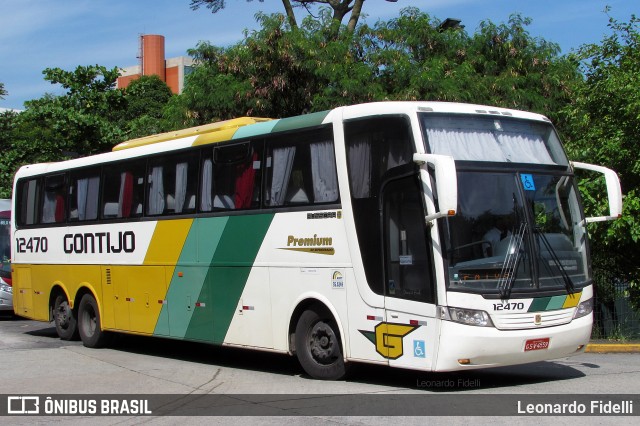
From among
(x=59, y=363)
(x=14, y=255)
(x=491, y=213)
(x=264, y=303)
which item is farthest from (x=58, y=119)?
(x=491, y=213)

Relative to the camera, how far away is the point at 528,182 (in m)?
9.67

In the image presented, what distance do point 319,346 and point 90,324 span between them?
6.59 meters

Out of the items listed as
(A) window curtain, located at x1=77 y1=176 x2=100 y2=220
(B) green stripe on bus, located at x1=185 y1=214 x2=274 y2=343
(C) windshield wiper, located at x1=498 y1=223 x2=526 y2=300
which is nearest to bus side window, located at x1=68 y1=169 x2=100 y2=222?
(A) window curtain, located at x1=77 y1=176 x2=100 y2=220

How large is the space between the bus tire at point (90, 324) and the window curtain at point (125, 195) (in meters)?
2.04

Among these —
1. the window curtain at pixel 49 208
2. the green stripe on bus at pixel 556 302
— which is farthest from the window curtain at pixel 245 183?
the window curtain at pixel 49 208

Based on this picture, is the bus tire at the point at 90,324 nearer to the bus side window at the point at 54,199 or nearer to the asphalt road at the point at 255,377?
the asphalt road at the point at 255,377

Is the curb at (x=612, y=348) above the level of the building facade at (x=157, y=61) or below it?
below

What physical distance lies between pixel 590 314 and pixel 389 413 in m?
3.27

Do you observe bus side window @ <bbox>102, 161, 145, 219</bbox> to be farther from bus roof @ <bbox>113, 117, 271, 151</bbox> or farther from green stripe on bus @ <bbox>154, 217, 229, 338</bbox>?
green stripe on bus @ <bbox>154, 217, 229, 338</bbox>

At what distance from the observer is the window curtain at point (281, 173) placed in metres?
11.1

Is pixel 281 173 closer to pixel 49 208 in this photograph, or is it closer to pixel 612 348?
pixel 612 348

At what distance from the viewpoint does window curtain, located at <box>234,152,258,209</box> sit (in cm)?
1168

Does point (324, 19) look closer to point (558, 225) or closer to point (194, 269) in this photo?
point (194, 269)

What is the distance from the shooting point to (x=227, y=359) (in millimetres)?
13695
